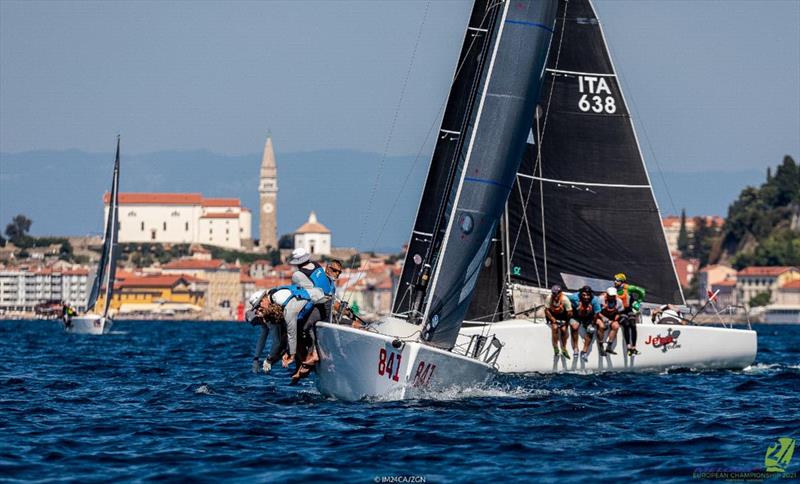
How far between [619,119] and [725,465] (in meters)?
13.0

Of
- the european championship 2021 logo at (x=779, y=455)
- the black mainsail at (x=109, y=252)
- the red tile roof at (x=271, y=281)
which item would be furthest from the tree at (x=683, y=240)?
the european championship 2021 logo at (x=779, y=455)

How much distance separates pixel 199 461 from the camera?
13336 mm

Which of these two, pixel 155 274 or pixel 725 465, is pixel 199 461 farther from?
pixel 155 274

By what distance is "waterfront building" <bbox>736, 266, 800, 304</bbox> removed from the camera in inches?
6107

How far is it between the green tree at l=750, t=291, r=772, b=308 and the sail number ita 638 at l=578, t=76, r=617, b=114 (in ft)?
438

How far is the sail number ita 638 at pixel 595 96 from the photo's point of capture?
25.1 meters

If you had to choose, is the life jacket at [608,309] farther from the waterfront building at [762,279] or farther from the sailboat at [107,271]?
the waterfront building at [762,279]

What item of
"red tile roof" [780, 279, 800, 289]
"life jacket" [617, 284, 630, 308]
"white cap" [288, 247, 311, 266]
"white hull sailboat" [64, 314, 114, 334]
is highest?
"red tile roof" [780, 279, 800, 289]

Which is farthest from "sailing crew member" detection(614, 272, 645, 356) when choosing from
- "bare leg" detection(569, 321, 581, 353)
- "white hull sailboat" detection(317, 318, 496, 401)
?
"white hull sailboat" detection(317, 318, 496, 401)

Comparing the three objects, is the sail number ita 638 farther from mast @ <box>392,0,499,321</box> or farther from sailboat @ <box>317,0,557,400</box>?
sailboat @ <box>317,0,557,400</box>

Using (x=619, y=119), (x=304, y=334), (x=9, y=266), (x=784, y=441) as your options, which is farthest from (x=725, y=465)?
(x=9, y=266)

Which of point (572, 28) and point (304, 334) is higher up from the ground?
point (572, 28)

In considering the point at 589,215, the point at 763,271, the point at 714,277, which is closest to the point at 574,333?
the point at 589,215

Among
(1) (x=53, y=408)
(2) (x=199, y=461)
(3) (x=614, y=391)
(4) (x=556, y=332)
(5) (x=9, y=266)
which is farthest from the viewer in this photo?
(5) (x=9, y=266)
